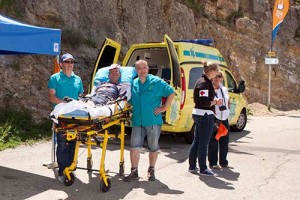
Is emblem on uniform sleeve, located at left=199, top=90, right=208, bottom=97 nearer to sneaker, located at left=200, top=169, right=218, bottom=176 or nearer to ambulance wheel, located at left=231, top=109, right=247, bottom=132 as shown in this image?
sneaker, located at left=200, top=169, right=218, bottom=176

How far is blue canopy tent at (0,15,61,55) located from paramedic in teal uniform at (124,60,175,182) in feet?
4.67

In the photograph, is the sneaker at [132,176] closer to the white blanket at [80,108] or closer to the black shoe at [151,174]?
the black shoe at [151,174]

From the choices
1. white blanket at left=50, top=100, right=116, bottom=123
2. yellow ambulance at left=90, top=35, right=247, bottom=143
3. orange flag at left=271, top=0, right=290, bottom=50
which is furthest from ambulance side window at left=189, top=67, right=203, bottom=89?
orange flag at left=271, top=0, right=290, bottom=50

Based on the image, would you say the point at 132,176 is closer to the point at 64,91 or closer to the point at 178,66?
the point at 64,91

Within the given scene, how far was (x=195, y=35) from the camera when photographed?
21016 millimetres

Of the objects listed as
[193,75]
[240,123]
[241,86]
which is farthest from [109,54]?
[240,123]

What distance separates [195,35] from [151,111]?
15722 millimetres

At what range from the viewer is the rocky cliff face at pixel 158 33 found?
11.5 meters

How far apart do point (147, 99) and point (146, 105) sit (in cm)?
9

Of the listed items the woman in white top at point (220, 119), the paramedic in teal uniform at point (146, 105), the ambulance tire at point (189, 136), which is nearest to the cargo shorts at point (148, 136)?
the paramedic in teal uniform at point (146, 105)

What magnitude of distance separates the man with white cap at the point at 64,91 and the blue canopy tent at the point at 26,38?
14.8 inches

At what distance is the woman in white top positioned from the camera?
6727 mm

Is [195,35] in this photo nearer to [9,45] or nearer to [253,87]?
[253,87]

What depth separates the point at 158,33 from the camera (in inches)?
731
